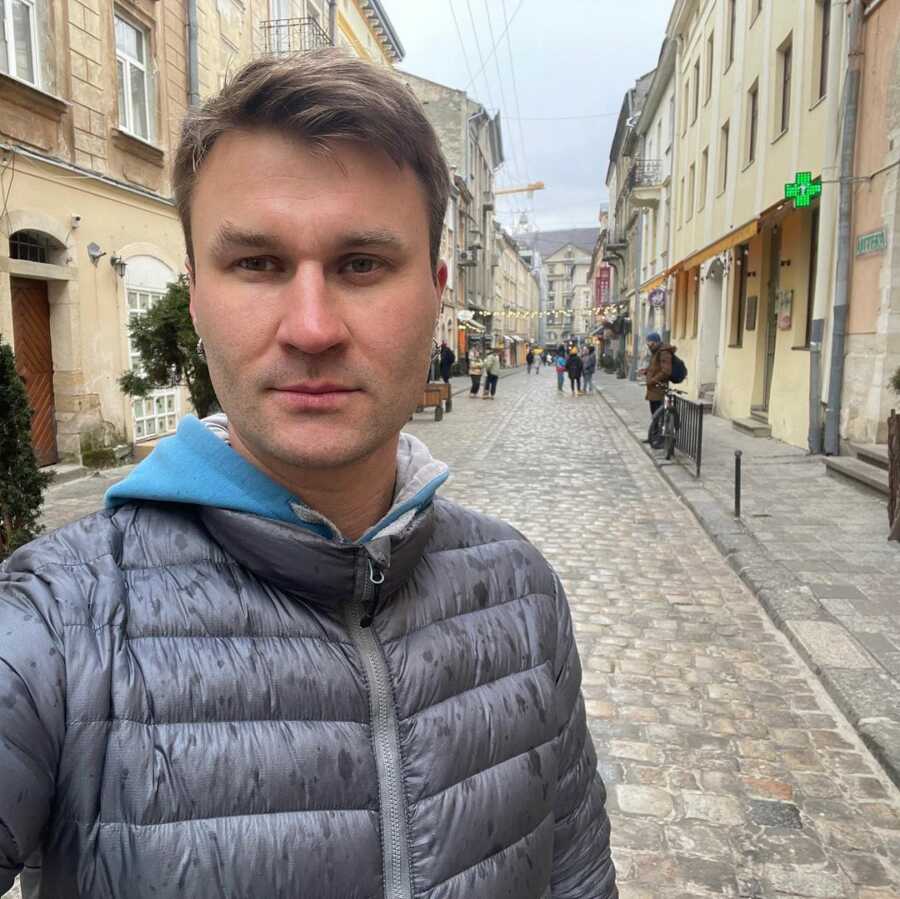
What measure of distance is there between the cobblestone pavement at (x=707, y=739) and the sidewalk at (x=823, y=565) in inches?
4.9

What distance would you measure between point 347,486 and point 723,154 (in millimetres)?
21326

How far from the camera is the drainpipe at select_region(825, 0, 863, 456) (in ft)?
34.3

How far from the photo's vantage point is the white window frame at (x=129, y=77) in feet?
38.4

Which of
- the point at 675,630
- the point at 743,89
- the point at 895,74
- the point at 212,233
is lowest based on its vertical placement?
the point at 675,630

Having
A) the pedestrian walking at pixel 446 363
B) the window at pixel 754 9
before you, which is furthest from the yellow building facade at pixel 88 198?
the pedestrian walking at pixel 446 363

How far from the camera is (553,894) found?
1.43 meters

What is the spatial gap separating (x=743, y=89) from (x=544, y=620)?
19.0 m

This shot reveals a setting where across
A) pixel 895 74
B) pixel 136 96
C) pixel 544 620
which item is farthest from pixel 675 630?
pixel 136 96

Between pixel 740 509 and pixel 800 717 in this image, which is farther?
pixel 740 509

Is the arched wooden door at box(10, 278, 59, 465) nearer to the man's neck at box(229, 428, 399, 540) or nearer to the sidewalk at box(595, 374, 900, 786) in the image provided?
the sidewalk at box(595, 374, 900, 786)

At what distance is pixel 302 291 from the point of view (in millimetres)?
1067

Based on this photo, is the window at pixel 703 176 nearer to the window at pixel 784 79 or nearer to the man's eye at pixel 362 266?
the window at pixel 784 79

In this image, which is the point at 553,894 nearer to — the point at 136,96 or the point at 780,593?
the point at 780,593

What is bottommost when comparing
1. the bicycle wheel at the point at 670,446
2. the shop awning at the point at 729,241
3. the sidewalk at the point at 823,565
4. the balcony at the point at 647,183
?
the sidewalk at the point at 823,565
